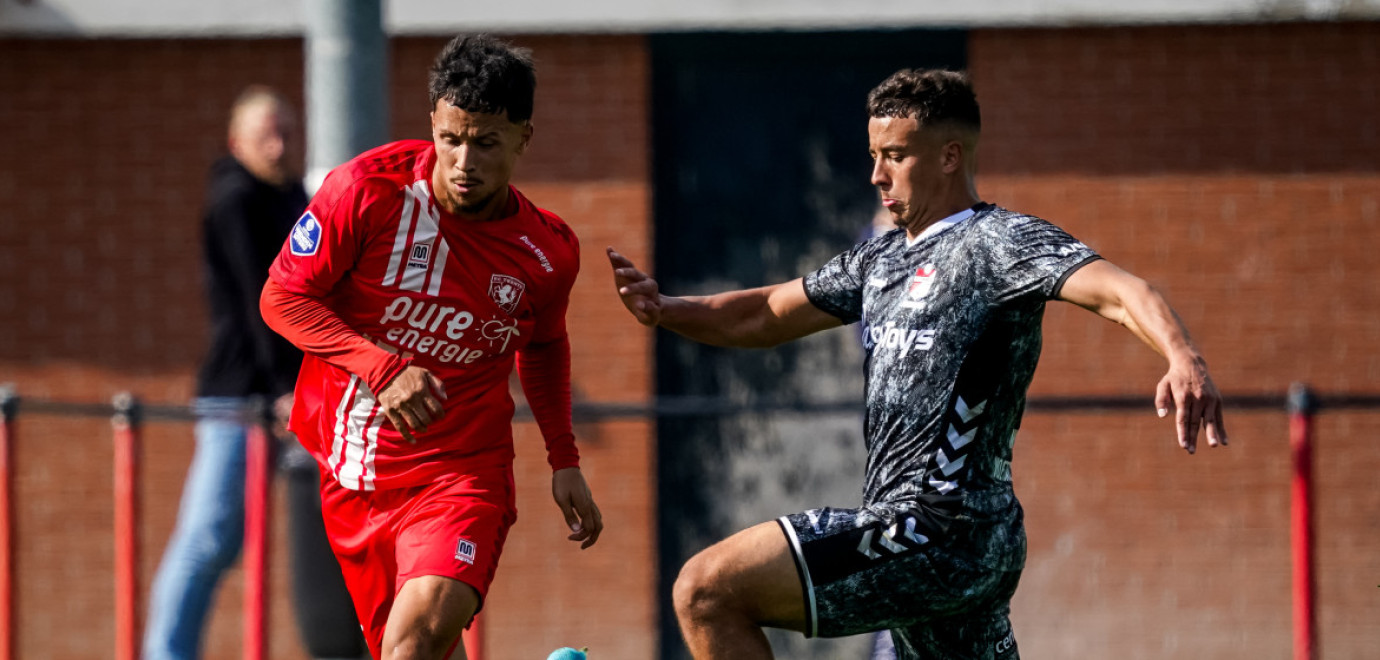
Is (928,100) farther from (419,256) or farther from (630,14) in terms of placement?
(630,14)

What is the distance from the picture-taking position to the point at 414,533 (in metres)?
4.18

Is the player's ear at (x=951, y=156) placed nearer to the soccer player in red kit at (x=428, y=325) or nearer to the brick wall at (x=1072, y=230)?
the soccer player in red kit at (x=428, y=325)

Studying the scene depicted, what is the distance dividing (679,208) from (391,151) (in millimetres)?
4403

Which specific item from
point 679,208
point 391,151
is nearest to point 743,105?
point 679,208

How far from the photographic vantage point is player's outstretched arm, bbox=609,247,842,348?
4.68 m

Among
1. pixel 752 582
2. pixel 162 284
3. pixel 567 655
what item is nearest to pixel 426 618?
pixel 752 582

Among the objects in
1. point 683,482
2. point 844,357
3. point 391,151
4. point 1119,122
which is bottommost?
point 683,482

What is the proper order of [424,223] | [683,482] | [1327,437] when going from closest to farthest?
[424,223]
[1327,437]
[683,482]

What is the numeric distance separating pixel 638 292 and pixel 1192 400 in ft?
5.63

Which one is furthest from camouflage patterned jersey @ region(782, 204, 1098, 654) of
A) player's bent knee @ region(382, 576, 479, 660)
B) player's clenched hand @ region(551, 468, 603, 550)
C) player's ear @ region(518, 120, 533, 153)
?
player's ear @ region(518, 120, 533, 153)

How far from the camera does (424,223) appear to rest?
4234mm

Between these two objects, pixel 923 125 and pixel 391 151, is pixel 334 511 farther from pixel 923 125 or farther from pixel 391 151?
pixel 923 125

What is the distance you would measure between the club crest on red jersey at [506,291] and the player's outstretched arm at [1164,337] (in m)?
1.38

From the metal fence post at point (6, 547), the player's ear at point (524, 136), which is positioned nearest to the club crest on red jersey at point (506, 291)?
the player's ear at point (524, 136)
